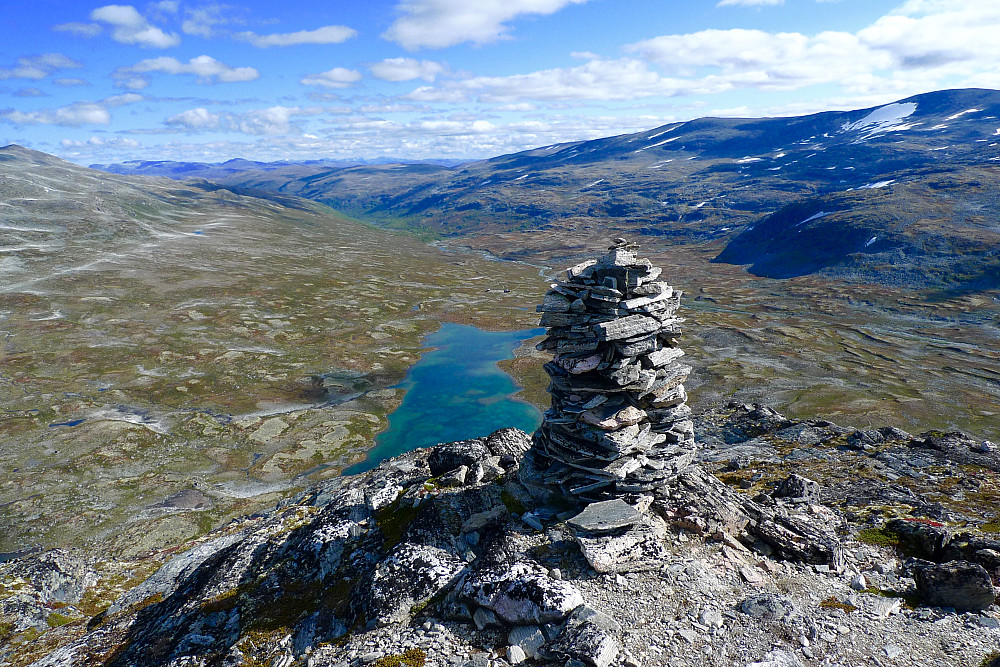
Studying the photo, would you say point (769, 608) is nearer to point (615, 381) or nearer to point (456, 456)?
point (615, 381)

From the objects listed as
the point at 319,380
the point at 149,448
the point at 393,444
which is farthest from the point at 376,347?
the point at 149,448

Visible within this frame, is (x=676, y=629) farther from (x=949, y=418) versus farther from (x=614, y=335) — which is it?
(x=949, y=418)

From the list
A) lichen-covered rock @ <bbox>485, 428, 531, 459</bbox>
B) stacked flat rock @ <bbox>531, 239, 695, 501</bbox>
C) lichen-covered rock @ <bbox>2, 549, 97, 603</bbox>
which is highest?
stacked flat rock @ <bbox>531, 239, 695, 501</bbox>

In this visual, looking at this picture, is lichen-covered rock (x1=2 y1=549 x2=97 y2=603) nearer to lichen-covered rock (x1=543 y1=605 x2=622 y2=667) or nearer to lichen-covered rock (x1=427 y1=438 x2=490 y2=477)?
lichen-covered rock (x1=427 y1=438 x2=490 y2=477)

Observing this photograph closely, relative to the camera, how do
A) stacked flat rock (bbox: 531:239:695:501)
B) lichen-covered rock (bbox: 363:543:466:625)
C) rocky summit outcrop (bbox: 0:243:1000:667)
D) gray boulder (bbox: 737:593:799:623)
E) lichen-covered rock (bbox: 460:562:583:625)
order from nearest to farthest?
rocky summit outcrop (bbox: 0:243:1000:667), gray boulder (bbox: 737:593:799:623), lichen-covered rock (bbox: 460:562:583:625), lichen-covered rock (bbox: 363:543:466:625), stacked flat rock (bbox: 531:239:695:501)

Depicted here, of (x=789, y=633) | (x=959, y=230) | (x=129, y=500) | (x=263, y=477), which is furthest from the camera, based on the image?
(x=959, y=230)

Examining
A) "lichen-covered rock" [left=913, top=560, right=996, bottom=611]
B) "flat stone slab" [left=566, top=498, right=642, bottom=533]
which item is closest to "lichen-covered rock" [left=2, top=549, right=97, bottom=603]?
"flat stone slab" [left=566, top=498, right=642, bottom=533]
